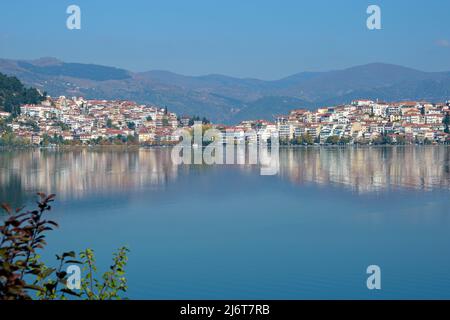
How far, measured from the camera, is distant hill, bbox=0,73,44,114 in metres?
36.8

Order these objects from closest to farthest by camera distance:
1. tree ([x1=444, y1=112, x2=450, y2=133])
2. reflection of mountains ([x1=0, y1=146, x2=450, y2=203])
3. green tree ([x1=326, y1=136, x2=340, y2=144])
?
reflection of mountains ([x1=0, y1=146, x2=450, y2=203]) → green tree ([x1=326, y1=136, x2=340, y2=144]) → tree ([x1=444, y1=112, x2=450, y2=133])

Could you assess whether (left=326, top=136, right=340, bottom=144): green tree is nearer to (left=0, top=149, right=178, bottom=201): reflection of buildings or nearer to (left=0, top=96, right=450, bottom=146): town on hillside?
(left=0, top=96, right=450, bottom=146): town on hillside

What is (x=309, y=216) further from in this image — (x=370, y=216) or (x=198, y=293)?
(x=198, y=293)

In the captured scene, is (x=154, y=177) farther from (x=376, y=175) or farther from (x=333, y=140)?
(x=333, y=140)

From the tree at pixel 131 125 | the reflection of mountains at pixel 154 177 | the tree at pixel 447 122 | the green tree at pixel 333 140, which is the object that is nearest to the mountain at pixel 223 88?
the tree at pixel 131 125

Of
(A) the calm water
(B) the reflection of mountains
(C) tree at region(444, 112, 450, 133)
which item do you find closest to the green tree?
(C) tree at region(444, 112, 450, 133)

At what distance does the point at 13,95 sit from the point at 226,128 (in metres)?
11.8

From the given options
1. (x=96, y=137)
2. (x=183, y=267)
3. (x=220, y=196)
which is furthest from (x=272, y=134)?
(x=183, y=267)

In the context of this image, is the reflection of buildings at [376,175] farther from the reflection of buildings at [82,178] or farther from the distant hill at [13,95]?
the distant hill at [13,95]

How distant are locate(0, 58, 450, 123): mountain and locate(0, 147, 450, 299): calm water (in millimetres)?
73978

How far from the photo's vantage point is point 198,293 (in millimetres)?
4910

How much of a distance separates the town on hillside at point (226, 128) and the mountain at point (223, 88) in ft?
137

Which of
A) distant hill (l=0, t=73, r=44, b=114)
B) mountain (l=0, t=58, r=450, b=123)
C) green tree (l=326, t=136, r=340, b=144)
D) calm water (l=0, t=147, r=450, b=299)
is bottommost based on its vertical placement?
calm water (l=0, t=147, r=450, b=299)

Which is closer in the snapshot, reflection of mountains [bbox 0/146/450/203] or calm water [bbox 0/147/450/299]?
calm water [bbox 0/147/450/299]
